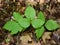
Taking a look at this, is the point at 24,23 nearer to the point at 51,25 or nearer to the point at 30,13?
the point at 30,13

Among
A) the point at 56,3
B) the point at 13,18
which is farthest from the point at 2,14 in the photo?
the point at 56,3

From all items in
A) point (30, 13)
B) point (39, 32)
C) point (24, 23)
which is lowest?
point (39, 32)

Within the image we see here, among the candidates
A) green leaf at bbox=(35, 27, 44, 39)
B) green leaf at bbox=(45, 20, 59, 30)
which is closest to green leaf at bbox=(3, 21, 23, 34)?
green leaf at bbox=(35, 27, 44, 39)

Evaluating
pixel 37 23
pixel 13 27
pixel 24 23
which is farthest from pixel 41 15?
pixel 13 27

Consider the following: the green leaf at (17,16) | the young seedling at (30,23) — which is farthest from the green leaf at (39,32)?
the green leaf at (17,16)

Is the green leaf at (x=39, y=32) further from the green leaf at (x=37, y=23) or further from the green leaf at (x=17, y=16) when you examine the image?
the green leaf at (x=17, y=16)

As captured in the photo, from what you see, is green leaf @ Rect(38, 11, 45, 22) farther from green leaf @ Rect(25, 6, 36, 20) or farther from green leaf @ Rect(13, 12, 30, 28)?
green leaf @ Rect(13, 12, 30, 28)

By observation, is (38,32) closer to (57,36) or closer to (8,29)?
(57,36)
